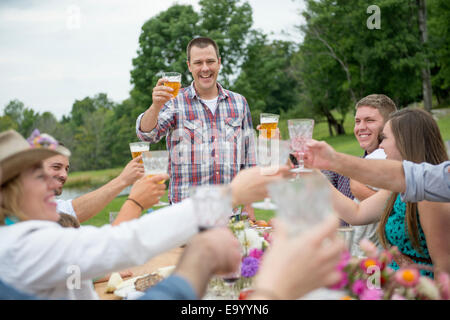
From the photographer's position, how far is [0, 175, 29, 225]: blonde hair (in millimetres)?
1646

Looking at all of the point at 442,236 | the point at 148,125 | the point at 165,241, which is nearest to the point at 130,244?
the point at 165,241

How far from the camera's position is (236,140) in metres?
4.83

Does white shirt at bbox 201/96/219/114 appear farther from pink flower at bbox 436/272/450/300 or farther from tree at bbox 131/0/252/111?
tree at bbox 131/0/252/111

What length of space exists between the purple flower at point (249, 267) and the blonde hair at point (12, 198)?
3.42ft

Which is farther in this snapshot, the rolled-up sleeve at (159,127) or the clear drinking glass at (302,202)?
the rolled-up sleeve at (159,127)

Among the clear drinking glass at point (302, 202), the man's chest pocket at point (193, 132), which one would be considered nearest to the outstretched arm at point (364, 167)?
the clear drinking glass at point (302, 202)

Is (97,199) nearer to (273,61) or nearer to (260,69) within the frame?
(260,69)

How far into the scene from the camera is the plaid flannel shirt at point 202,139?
4617 millimetres

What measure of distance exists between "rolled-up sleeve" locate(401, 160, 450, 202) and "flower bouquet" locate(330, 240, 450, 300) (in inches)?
20.7

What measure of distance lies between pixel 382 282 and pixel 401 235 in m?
1.24

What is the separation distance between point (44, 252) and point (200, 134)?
333 cm

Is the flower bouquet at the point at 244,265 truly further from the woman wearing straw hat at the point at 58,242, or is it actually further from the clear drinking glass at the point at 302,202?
the clear drinking glass at the point at 302,202

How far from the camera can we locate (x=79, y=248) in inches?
57.6

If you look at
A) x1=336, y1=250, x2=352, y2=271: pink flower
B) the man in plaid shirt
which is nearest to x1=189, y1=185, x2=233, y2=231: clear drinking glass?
x1=336, y1=250, x2=352, y2=271: pink flower
